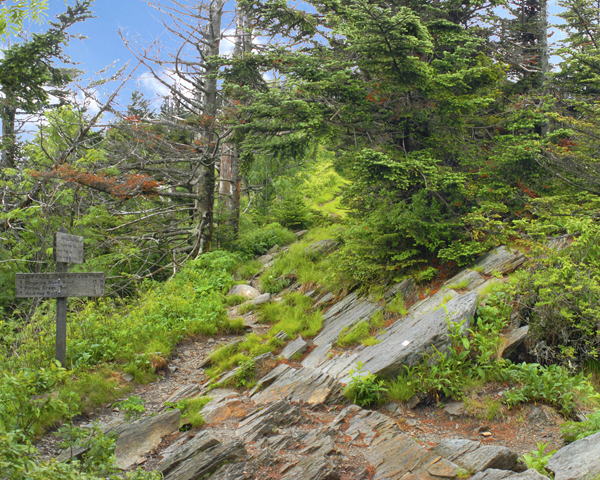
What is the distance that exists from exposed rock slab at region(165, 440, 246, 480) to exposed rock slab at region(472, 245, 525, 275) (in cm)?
513

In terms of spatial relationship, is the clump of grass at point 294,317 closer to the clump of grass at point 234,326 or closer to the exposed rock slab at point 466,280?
the clump of grass at point 234,326

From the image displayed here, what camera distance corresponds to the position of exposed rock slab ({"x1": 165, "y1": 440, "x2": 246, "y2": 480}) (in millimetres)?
3982

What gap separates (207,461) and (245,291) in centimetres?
713

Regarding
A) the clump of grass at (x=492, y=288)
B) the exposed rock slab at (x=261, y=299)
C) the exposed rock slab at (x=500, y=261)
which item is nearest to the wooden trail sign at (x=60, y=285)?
the exposed rock slab at (x=261, y=299)

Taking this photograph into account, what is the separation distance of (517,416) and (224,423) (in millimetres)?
3577

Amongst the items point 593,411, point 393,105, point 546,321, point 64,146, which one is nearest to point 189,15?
point 64,146

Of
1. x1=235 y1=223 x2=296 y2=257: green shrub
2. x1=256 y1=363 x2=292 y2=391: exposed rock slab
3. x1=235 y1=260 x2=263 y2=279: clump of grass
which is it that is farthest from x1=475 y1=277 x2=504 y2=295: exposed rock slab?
x1=235 y1=223 x2=296 y2=257: green shrub

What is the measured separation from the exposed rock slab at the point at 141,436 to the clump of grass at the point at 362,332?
10.1ft

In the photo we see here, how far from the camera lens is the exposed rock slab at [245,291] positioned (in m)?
11.0

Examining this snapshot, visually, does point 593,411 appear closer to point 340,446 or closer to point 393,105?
point 340,446

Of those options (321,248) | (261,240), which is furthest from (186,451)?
(261,240)

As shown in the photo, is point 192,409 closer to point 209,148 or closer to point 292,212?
point 209,148

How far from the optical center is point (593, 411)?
437 centimetres

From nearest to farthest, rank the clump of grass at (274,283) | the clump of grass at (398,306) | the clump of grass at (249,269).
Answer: the clump of grass at (398,306) < the clump of grass at (274,283) < the clump of grass at (249,269)
